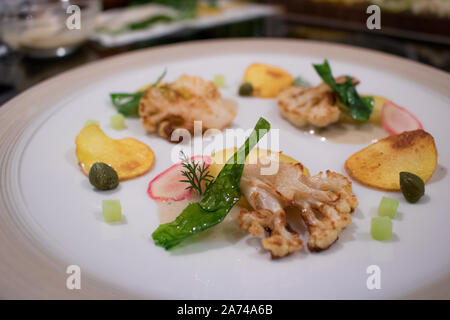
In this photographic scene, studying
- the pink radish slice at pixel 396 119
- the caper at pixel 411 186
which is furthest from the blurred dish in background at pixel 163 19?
the caper at pixel 411 186

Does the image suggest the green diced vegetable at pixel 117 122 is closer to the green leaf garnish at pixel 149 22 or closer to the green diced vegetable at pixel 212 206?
the green diced vegetable at pixel 212 206

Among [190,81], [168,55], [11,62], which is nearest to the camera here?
[190,81]

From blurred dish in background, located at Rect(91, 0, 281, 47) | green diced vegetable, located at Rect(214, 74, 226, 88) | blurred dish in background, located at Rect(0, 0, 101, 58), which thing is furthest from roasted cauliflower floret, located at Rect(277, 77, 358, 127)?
blurred dish in background, located at Rect(91, 0, 281, 47)

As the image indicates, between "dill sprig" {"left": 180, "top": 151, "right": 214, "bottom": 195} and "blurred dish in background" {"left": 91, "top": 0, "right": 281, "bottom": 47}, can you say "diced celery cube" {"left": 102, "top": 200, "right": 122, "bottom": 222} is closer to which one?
"dill sprig" {"left": 180, "top": 151, "right": 214, "bottom": 195}

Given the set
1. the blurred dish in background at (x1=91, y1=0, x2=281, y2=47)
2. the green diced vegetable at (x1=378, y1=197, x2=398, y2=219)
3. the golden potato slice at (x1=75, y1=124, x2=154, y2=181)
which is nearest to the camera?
the green diced vegetable at (x1=378, y1=197, x2=398, y2=219)
